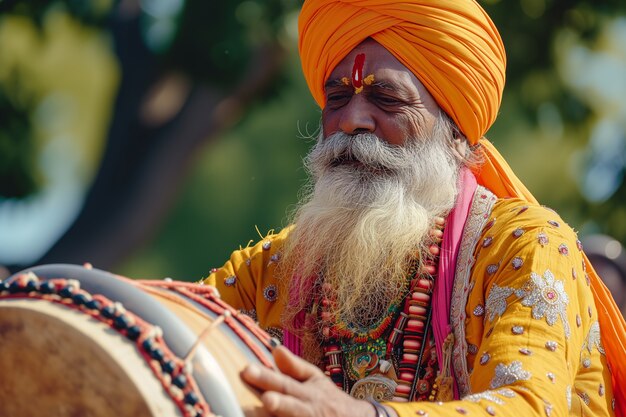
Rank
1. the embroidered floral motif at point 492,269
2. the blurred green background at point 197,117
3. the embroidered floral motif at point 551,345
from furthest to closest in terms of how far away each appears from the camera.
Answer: the blurred green background at point 197,117, the embroidered floral motif at point 492,269, the embroidered floral motif at point 551,345

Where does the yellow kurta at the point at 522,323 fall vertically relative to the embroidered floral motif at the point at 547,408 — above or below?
above

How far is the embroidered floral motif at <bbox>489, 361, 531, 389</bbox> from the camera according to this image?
309 cm

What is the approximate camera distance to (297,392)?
2617 mm

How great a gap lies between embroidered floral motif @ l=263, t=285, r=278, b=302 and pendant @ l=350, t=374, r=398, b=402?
18.0 inches

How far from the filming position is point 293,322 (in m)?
4.00

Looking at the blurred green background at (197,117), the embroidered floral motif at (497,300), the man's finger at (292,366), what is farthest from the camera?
the blurred green background at (197,117)

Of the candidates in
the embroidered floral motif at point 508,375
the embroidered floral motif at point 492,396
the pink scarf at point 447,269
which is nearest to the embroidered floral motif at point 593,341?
the pink scarf at point 447,269

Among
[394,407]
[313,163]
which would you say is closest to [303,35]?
[313,163]

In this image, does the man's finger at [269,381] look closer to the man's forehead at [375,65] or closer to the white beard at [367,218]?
the white beard at [367,218]

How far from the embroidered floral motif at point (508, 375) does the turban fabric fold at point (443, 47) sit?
1050 millimetres

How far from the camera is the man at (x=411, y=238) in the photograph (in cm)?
354

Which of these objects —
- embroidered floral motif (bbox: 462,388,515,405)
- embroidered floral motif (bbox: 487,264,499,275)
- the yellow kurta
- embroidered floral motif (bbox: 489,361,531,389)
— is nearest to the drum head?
the yellow kurta

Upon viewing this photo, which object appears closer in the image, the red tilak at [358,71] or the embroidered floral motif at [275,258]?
the red tilak at [358,71]

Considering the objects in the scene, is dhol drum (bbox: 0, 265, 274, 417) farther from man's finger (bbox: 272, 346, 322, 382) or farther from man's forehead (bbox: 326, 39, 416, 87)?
man's forehead (bbox: 326, 39, 416, 87)
